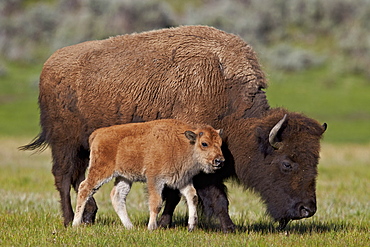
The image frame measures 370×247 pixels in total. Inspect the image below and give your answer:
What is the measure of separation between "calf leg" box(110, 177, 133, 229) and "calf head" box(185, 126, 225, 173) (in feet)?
4.33

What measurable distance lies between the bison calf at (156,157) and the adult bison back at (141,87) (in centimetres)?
59

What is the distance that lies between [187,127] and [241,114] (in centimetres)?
94

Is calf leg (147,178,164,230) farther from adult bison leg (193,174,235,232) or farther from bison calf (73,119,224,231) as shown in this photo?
adult bison leg (193,174,235,232)

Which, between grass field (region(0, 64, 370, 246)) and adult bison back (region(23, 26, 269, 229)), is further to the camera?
adult bison back (region(23, 26, 269, 229))

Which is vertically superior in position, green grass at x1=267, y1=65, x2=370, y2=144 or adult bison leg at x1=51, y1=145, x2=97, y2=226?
green grass at x1=267, y1=65, x2=370, y2=144

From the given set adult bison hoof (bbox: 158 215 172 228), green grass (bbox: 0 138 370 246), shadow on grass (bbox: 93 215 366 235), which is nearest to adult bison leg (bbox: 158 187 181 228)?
→ adult bison hoof (bbox: 158 215 172 228)

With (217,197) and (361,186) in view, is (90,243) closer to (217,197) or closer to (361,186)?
(217,197)

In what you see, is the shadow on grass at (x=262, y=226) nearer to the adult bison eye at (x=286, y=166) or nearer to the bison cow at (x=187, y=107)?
the bison cow at (x=187, y=107)

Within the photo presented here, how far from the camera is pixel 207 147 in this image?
8555mm

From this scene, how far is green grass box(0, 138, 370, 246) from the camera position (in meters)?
7.91

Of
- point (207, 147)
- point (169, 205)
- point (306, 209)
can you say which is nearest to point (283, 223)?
point (306, 209)

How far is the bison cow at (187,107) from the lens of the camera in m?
8.80

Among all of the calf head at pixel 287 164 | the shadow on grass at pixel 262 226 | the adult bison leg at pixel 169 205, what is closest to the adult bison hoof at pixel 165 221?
the adult bison leg at pixel 169 205

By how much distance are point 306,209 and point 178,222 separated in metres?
2.73
